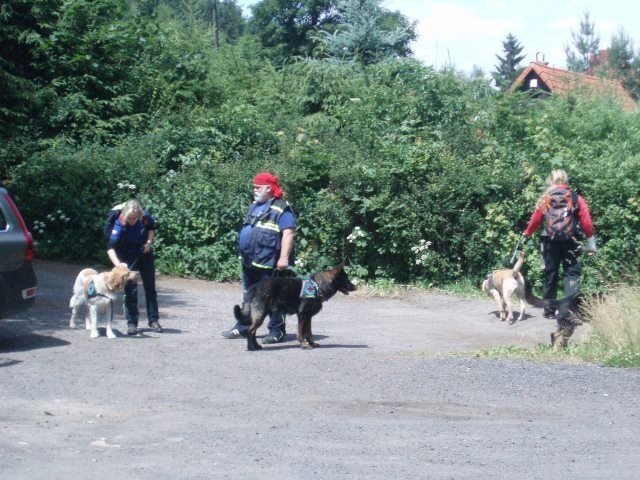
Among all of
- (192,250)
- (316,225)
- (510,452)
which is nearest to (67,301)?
(192,250)

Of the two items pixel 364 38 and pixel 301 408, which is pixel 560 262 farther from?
pixel 364 38

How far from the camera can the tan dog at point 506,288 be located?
1312 centimetres

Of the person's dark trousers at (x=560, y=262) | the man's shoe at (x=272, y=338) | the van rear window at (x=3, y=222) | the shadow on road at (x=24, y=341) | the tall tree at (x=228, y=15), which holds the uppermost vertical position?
the tall tree at (x=228, y=15)

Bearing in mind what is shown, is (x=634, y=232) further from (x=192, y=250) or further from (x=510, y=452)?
(x=510, y=452)

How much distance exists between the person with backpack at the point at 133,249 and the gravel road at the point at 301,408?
442 mm

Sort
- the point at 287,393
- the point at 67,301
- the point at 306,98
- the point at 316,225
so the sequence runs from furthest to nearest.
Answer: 1. the point at 306,98
2. the point at 316,225
3. the point at 67,301
4. the point at 287,393

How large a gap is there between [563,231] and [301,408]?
593 centimetres

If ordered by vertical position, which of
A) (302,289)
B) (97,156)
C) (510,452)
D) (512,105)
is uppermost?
(512,105)

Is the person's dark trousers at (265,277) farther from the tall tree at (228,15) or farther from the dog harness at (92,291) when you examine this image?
the tall tree at (228,15)

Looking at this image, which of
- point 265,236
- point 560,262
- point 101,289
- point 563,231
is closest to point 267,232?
point 265,236

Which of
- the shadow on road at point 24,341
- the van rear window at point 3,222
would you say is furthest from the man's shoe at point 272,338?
the van rear window at point 3,222

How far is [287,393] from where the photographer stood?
331 inches

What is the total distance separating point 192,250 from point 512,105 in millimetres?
7442

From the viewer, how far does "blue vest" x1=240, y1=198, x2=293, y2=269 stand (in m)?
10.6
